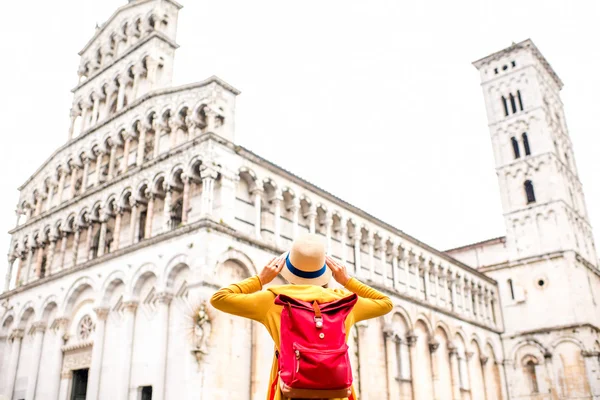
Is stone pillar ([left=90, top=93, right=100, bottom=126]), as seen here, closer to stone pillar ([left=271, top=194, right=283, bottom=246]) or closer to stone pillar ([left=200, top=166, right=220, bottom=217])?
stone pillar ([left=200, top=166, right=220, bottom=217])

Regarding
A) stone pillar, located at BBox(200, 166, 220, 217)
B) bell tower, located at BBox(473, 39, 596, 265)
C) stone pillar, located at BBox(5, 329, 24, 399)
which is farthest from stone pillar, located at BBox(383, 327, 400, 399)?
stone pillar, located at BBox(5, 329, 24, 399)

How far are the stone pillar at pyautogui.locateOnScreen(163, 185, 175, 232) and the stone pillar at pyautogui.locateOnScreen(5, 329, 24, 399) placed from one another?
9.90 m

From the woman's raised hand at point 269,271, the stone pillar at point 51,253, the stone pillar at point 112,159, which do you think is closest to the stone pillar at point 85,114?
Result: the stone pillar at point 112,159

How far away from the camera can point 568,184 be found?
1476 inches

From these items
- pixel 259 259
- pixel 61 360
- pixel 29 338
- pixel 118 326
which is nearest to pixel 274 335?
pixel 259 259

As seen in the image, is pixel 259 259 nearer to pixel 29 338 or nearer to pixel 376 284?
pixel 376 284

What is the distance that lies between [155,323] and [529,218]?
2666 centimetres

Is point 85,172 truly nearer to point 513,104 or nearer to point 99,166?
point 99,166

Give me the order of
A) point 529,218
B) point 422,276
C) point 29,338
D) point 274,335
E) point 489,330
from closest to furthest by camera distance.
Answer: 1. point 274,335
2. point 29,338
3. point 422,276
4. point 489,330
5. point 529,218

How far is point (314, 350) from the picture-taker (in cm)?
344

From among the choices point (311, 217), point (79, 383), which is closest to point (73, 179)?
point (79, 383)

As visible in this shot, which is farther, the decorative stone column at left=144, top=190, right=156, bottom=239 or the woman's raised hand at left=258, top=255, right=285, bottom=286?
the decorative stone column at left=144, top=190, right=156, bottom=239

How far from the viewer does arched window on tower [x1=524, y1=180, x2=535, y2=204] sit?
36.3 m

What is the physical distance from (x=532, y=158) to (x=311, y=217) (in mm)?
21273
